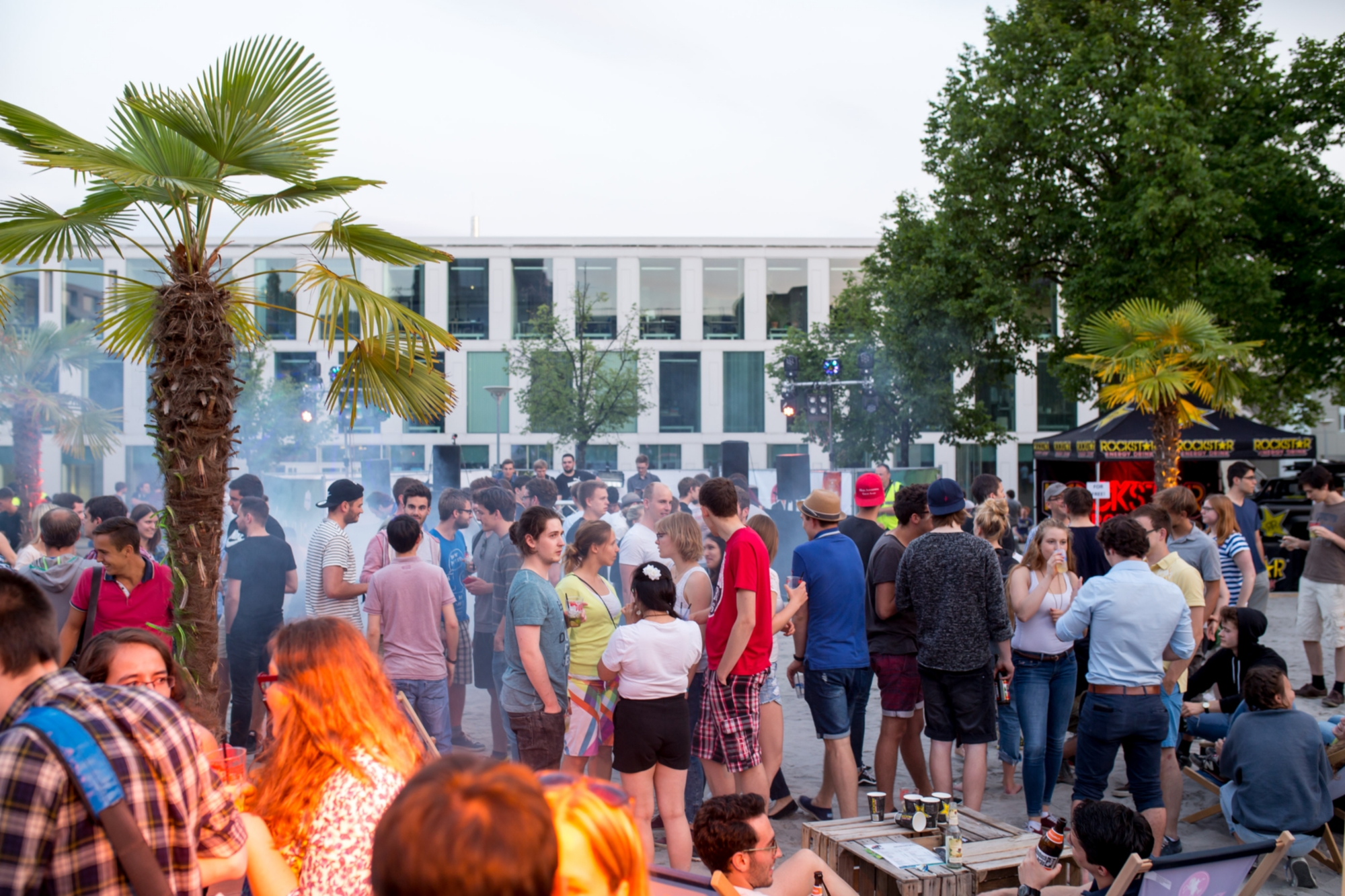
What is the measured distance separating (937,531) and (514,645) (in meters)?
2.42

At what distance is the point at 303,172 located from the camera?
Answer: 4.80 metres

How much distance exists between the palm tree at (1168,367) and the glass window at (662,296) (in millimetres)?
30961

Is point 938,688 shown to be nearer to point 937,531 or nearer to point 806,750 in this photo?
point 937,531

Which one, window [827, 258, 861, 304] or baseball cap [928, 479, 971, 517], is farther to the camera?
window [827, 258, 861, 304]

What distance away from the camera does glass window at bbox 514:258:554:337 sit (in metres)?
43.0

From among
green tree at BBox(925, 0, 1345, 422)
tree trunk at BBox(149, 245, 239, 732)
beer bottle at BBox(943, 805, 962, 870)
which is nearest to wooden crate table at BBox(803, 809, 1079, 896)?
beer bottle at BBox(943, 805, 962, 870)

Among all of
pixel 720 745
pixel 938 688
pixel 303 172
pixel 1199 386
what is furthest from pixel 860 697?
pixel 1199 386

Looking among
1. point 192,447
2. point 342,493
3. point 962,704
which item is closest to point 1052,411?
point 962,704

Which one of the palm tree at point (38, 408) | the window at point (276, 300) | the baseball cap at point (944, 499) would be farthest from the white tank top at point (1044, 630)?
the window at point (276, 300)

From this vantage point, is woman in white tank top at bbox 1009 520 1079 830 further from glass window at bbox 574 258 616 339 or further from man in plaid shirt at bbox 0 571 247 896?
glass window at bbox 574 258 616 339

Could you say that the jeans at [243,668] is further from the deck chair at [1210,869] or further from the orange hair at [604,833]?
the orange hair at [604,833]

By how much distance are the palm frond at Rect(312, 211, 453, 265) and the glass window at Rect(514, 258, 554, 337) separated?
3825cm

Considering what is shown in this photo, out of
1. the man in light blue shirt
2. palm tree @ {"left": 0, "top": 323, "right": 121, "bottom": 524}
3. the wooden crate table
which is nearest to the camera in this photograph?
the wooden crate table

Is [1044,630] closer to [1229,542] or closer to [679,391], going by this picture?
[1229,542]
